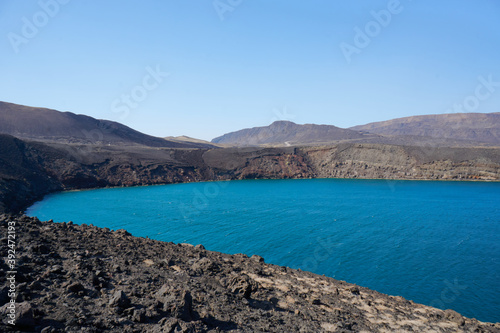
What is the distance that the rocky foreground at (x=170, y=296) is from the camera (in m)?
5.91

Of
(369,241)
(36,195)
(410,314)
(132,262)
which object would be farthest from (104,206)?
(410,314)

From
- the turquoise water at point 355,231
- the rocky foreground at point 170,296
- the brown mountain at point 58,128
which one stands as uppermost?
the brown mountain at point 58,128

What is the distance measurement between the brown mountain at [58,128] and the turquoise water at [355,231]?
6183 cm

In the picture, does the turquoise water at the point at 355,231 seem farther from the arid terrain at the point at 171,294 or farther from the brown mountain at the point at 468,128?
the brown mountain at the point at 468,128

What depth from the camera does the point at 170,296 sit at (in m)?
6.82

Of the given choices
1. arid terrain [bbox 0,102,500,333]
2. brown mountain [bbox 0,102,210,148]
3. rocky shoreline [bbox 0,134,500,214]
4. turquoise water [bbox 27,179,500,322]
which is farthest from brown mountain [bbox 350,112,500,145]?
arid terrain [bbox 0,102,500,333]

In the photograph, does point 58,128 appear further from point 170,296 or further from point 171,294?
point 170,296

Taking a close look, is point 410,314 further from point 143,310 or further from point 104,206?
point 104,206

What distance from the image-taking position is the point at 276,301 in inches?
347

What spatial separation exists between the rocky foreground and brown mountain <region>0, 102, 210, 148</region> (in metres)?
88.6

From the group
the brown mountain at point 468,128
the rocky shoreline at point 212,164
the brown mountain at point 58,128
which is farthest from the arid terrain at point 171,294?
the brown mountain at point 468,128

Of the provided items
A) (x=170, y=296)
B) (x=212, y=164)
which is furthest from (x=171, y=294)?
(x=212, y=164)

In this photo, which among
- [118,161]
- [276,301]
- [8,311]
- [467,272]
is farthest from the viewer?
[118,161]

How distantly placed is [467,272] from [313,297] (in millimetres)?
11396
